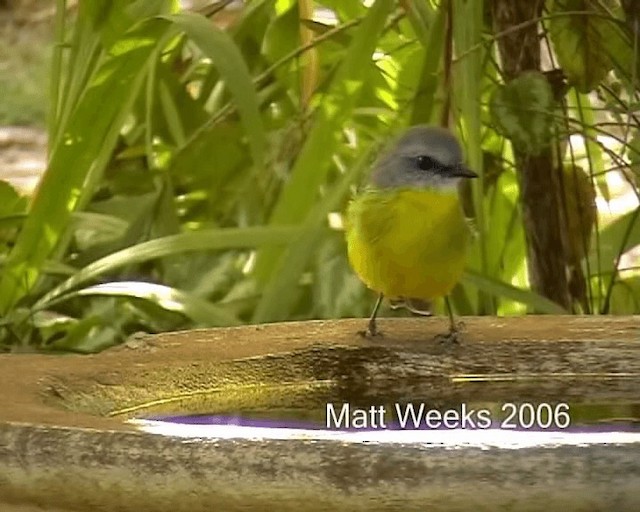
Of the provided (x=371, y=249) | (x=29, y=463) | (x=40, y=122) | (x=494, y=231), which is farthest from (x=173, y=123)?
(x=40, y=122)

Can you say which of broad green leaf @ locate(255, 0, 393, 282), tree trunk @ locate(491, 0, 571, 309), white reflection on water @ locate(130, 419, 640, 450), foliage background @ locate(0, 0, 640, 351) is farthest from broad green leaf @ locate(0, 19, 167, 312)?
white reflection on water @ locate(130, 419, 640, 450)

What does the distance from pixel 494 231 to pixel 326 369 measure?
0.62m

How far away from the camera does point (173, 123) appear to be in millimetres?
1400

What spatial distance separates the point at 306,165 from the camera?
1018 mm

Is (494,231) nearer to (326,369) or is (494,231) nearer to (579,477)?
(326,369)

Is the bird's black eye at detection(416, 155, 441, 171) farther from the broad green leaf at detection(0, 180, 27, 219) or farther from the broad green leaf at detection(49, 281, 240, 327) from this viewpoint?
the broad green leaf at detection(0, 180, 27, 219)


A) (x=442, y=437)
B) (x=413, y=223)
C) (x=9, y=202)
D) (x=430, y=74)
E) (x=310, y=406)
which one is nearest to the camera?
(x=442, y=437)

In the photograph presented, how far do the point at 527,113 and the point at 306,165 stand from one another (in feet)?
0.57

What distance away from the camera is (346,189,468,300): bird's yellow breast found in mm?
706

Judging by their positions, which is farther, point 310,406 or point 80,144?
point 80,144

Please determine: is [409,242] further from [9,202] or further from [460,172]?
[9,202]

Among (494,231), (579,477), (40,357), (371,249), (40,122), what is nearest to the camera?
(579,477)

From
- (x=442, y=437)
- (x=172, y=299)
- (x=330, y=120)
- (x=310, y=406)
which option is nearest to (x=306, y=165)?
(x=330, y=120)

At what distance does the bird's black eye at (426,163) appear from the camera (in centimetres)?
73
